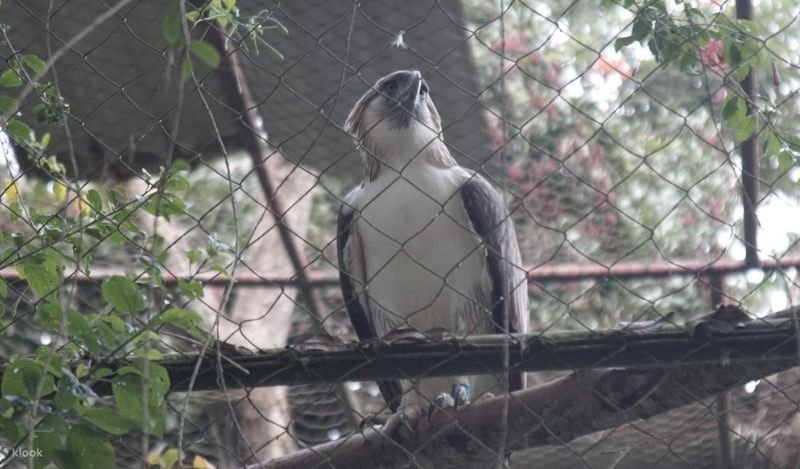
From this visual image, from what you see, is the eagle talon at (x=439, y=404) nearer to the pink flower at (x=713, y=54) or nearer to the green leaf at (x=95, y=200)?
the green leaf at (x=95, y=200)

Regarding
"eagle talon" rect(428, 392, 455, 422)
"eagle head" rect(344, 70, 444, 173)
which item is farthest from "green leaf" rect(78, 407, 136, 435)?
"eagle head" rect(344, 70, 444, 173)

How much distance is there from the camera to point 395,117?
4293 mm

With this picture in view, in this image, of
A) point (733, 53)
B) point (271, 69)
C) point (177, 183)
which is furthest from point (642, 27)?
point (271, 69)

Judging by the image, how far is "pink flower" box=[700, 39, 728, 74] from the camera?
3.02m

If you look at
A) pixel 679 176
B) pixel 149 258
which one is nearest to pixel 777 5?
pixel 679 176

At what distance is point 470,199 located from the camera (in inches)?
152

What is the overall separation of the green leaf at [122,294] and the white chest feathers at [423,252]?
159 centimetres

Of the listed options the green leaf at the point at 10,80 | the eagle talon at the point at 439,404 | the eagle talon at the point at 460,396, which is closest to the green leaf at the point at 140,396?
the green leaf at the point at 10,80

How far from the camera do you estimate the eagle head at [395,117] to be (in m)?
4.02

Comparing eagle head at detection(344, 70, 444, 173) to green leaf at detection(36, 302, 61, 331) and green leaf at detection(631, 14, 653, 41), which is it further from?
green leaf at detection(36, 302, 61, 331)

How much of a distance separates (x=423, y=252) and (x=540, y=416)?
1210 millimetres

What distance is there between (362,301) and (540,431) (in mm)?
1444

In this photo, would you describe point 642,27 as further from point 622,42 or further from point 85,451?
point 85,451

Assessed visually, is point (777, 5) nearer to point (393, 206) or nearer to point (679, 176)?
point (679, 176)
